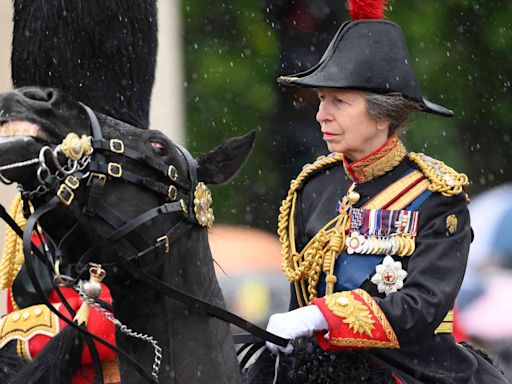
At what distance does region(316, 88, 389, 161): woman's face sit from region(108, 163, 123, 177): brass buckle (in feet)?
2.79

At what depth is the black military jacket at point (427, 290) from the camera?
14.9 feet

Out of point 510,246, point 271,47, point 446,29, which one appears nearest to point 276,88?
point 271,47

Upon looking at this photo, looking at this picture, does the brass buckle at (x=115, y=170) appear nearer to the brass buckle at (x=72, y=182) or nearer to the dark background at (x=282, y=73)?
the brass buckle at (x=72, y=182)

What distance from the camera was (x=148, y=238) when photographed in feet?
13.8

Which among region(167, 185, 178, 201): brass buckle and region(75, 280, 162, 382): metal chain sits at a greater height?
region(167, 185, 178, 201): brass buckle

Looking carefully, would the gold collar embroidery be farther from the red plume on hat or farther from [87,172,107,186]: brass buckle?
[87,172,107,186]: brass buckle

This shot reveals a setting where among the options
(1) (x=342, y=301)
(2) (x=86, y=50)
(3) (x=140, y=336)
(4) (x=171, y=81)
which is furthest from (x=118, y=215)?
(4) (x=171, y=81)

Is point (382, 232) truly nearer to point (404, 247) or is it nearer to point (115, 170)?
point (404, 247)

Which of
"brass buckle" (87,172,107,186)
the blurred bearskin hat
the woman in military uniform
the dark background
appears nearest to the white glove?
the woman in military uniform

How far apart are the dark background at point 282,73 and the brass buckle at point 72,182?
7.04m

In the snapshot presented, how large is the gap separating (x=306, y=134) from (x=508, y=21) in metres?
2.11

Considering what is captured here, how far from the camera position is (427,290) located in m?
4.55

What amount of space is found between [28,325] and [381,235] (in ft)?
4.39

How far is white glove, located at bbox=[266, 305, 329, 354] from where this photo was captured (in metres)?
4.46
